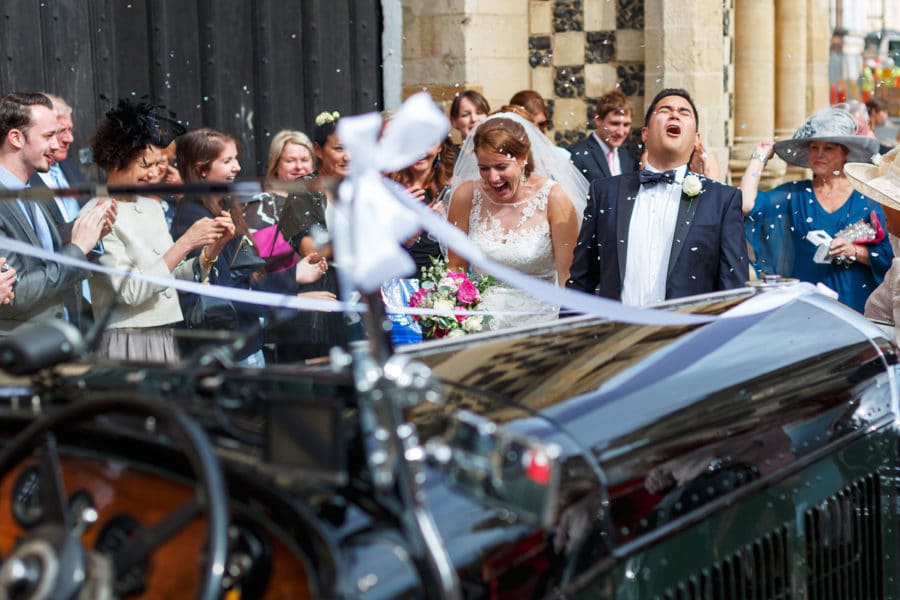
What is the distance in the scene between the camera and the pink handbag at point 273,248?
3.36 metres

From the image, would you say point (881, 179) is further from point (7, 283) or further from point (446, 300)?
point (7, 283)

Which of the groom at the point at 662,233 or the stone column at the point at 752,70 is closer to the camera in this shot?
the groom at the point at 662,233

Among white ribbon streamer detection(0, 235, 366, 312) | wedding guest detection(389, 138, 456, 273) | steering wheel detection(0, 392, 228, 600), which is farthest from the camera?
wedding guest detection(389, 138, 456, 273)

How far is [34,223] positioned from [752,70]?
320 inches

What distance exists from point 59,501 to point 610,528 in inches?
33.4

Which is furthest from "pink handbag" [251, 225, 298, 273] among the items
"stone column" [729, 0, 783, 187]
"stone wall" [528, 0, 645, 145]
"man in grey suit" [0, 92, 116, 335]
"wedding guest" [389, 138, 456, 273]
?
"stone column" [729, 0, 783, 187]

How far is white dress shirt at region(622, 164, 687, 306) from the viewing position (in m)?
4.86

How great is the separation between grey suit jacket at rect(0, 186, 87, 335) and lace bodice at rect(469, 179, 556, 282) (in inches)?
82.3

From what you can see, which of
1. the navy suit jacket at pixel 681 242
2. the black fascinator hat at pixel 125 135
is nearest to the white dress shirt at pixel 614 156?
the navy suit jacket at pixel 681 242

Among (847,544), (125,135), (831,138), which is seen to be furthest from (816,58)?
(847,544)

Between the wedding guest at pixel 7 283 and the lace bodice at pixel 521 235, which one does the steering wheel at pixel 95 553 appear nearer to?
the wedding guest at pixel 7 283

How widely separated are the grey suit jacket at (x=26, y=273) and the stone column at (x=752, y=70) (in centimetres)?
779

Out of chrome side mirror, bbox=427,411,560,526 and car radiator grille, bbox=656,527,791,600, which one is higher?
chrome side mirror, bbox=427,411,560,526

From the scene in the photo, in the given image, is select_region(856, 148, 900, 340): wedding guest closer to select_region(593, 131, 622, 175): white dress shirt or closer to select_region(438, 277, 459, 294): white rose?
select_region(438, 277, 459, 294): white rose
